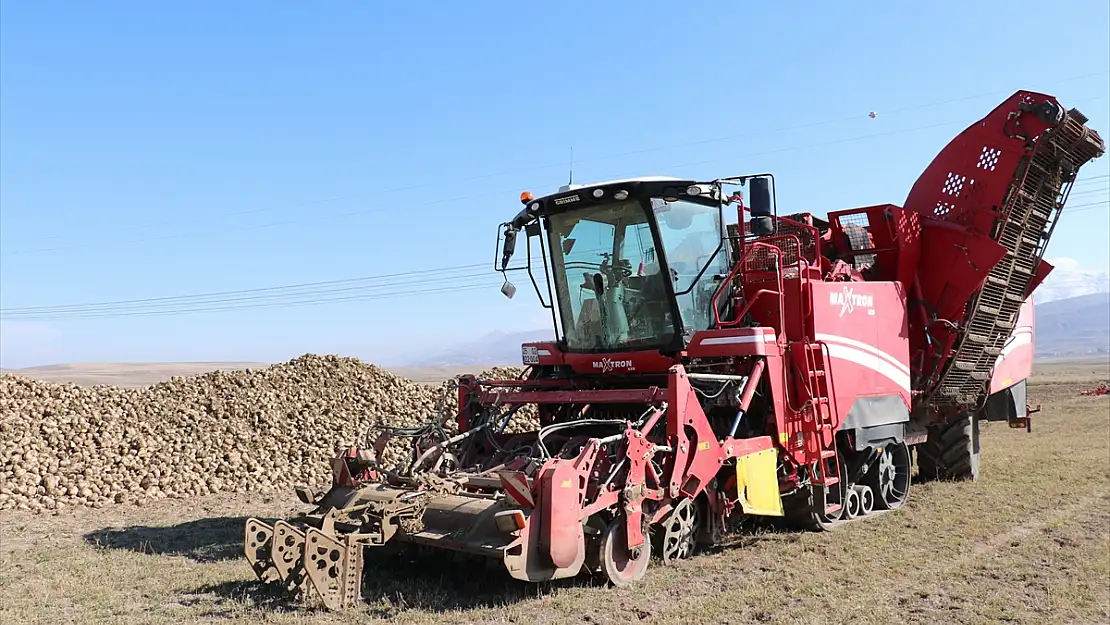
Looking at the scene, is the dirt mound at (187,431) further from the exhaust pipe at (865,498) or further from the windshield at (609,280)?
the exhaust pipe at (865,498)

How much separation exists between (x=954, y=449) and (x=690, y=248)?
5.32m

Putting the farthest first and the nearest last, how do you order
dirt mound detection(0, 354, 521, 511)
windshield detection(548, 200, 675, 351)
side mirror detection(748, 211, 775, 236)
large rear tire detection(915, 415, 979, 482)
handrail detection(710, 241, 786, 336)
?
large rear tire detection(915, 415, 979, 482) → dirt mound detection(0, 354, 521, 511) → handrail detection(710, 241, 786, 336) → windshield detection(548, 200, 675, 351) → side mirror detection(748, 211, 775, 236)

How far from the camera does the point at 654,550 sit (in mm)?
6473

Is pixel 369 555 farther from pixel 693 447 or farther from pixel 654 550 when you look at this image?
pixel 693 447

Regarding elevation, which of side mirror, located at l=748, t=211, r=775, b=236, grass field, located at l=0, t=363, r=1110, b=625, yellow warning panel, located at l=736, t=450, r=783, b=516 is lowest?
grass field, located at l=0, t=363, r=1110, b=625

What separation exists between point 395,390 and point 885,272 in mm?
8658

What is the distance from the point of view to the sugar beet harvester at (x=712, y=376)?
5633mm

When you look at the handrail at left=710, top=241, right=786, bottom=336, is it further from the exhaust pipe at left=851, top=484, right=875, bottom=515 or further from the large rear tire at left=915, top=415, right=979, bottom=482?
the large rear tire at left=915, top=415, right=979, bottom=482

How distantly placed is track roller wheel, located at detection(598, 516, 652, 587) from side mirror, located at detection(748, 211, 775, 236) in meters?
2.40

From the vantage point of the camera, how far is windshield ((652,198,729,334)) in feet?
23.0

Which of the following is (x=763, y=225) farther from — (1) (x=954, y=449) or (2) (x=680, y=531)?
(1) (x=954, y=449)

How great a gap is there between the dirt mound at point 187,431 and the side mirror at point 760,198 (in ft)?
10.7

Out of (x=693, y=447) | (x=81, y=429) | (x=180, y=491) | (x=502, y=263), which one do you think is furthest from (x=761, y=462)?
(x=81, y=429)

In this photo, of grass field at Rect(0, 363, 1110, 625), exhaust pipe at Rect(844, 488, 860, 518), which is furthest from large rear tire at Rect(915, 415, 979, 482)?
exhaust pipe at Rect(844, 488, 860, 518)
